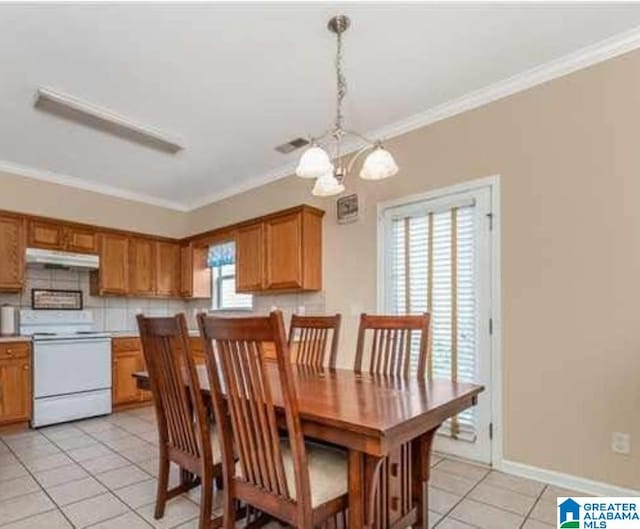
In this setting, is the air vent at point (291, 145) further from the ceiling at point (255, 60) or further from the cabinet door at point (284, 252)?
the cabinet door at point (284, 252)

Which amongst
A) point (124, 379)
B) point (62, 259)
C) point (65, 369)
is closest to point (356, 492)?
point (65, 369)

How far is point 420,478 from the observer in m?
2.04

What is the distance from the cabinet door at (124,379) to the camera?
449cm

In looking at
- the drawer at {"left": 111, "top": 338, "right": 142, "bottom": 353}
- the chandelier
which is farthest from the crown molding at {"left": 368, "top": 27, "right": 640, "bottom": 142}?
the drawer at {"left": 111, "top": 338, "right": 142, "bottom": 353}

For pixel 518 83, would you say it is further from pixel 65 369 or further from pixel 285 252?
pixel 65 369

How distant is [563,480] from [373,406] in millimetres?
1791

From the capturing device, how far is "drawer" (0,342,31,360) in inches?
149

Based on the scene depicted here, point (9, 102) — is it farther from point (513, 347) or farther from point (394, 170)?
point (513, 347)

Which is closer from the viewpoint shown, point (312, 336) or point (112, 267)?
point (312, 336)

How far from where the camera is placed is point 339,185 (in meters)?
2.43

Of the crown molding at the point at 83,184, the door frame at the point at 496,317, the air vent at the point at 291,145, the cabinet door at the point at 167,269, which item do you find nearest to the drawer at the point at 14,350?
the cabinet door at the point at 167,269

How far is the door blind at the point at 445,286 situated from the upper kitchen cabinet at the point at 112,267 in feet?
10.8

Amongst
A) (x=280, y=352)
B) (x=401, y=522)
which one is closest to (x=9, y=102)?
(x=280, y=352)

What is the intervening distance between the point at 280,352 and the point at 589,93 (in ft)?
8.58
